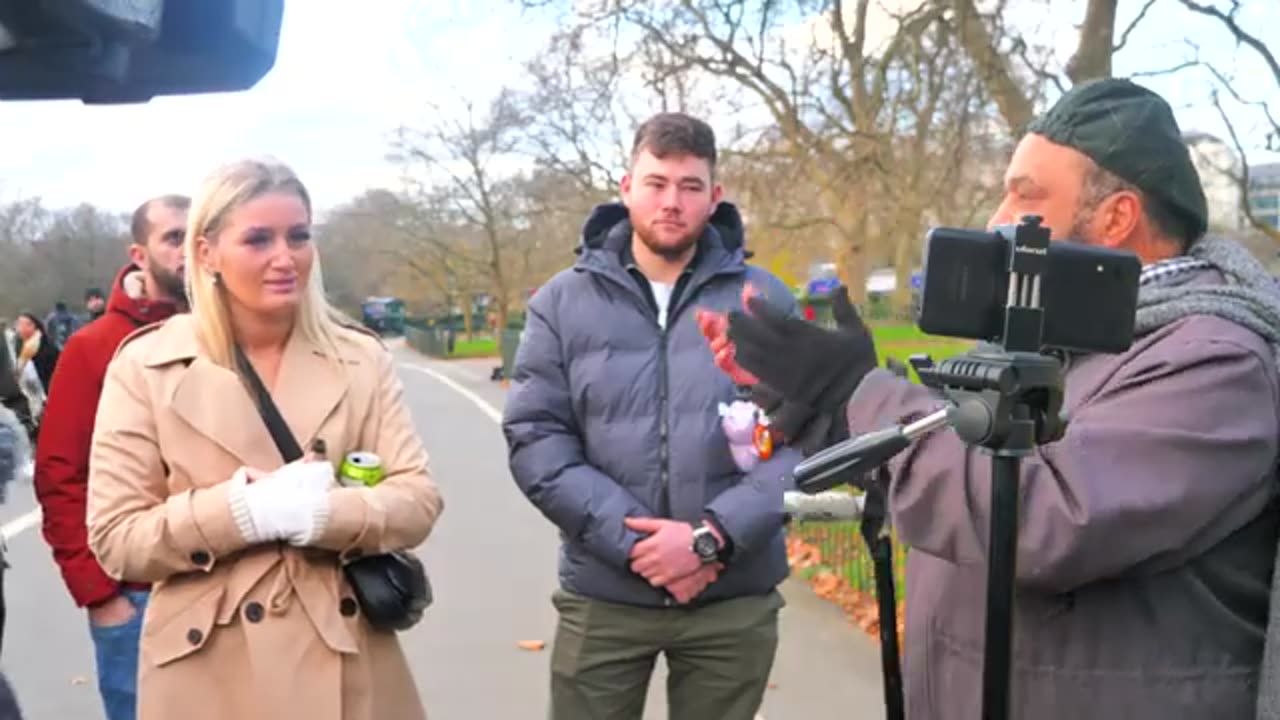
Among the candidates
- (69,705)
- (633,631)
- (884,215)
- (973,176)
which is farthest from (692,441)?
(884,215)

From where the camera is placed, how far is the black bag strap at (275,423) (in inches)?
101

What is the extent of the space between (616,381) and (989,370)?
177cm

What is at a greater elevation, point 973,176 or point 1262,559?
point 973,176

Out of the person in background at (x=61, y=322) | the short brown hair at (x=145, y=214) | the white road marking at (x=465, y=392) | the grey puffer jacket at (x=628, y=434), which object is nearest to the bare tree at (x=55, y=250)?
the short brown hair at (x=145, y=214)

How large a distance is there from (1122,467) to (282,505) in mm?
1624

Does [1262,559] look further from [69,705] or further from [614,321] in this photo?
[69,705]

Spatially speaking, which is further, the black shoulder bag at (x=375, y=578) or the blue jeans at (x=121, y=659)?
the blue jeans at (x=121, y=659)

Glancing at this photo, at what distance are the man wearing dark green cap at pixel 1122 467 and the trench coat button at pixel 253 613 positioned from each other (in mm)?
1226

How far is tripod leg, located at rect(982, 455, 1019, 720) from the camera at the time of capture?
1.46 m

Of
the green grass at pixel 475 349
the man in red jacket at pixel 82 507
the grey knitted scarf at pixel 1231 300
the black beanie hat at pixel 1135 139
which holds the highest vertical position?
the black beanie hat at pixel 1135 139

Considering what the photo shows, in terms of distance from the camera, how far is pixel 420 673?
222 inches

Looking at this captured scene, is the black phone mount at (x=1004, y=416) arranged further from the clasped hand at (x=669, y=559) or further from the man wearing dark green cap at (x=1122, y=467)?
the clasped hand at (x=669, y=559)

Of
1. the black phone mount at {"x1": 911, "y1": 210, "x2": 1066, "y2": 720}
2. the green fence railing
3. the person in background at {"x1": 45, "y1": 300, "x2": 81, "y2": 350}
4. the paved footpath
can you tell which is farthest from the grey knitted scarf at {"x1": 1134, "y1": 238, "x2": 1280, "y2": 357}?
the green fence railing

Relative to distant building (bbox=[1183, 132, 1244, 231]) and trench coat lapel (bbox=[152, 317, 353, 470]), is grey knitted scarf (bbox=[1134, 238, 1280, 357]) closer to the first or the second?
trench coat lapel (bbox=[152, 317, 353, 470])
